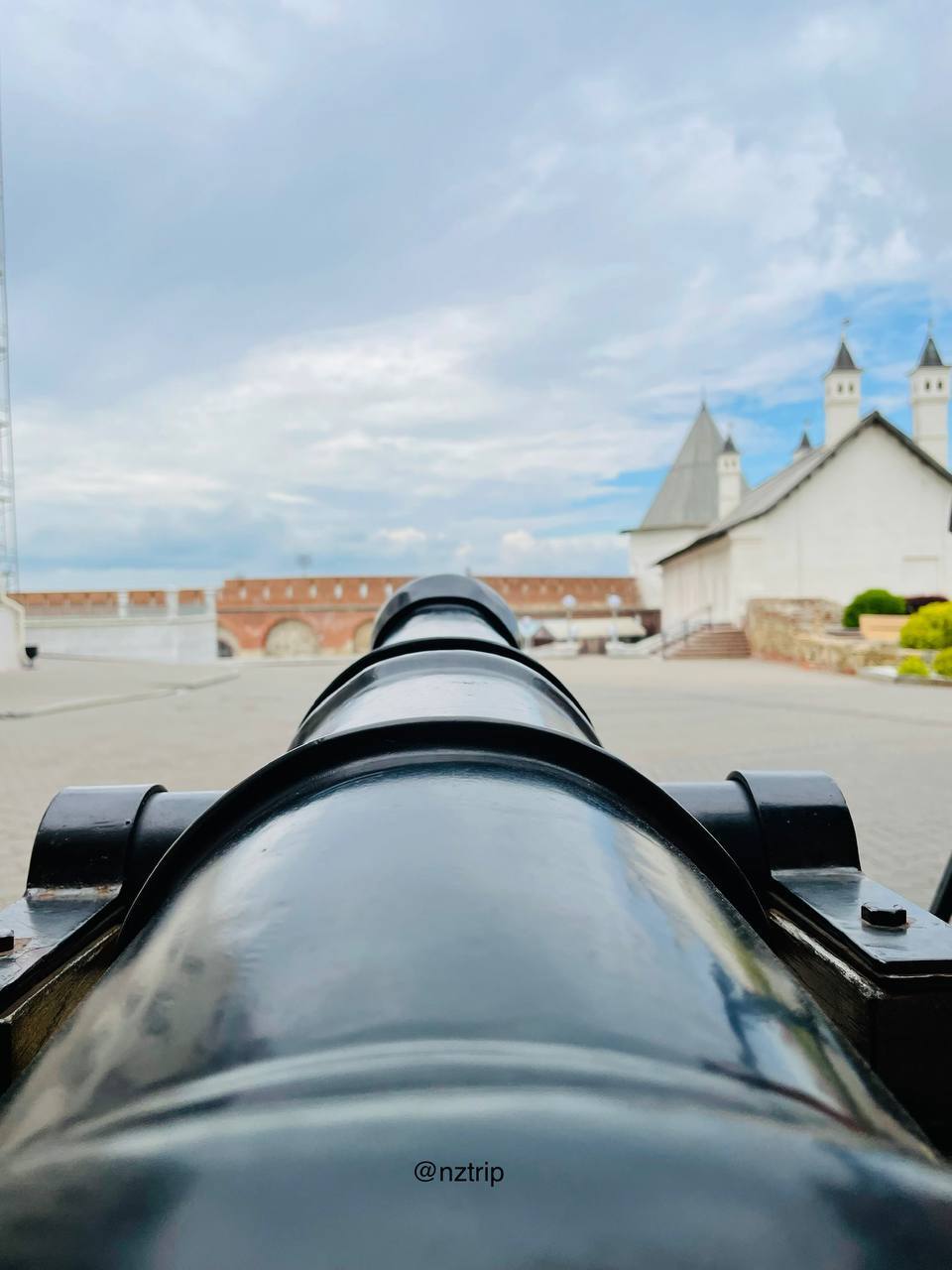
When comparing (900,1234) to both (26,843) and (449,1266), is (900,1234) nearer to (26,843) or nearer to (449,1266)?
(449,1266)

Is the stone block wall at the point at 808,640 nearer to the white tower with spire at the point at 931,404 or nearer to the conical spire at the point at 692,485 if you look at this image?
the white tower with spire at the point at 931,404

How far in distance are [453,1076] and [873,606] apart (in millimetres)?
25860

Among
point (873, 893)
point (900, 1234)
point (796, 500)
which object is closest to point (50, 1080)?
point (900, 1234)

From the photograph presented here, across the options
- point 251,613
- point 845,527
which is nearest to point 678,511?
point 845,527

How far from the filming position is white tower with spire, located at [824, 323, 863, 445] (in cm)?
3241

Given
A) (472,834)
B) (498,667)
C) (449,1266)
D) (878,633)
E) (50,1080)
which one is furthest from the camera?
(878,633)

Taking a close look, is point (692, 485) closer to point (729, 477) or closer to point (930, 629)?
point (729, 477)

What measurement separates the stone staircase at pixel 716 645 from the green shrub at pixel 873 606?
3679mm

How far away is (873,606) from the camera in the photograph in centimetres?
2467

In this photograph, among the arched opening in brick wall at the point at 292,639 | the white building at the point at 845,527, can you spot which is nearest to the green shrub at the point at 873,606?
the white building at the point at 845,527

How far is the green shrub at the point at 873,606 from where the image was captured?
80.7 feet

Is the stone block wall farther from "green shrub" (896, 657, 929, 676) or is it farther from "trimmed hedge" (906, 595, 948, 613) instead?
"trimmed hedge" (906, 595, 948, 613)

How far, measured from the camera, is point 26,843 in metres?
5.41

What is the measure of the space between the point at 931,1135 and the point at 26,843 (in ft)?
16.6
